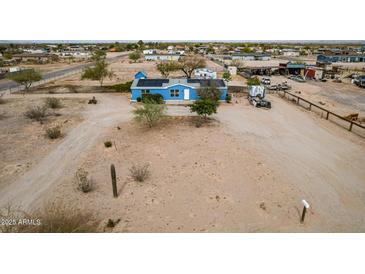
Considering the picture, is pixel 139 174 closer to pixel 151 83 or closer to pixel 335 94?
pixel 151 83

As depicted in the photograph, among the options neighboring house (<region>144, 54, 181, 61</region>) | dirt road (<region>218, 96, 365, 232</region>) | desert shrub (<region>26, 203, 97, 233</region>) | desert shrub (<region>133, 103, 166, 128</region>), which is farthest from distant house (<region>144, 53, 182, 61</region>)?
desert shrub (<region>26, 203, 97, 233</region>)

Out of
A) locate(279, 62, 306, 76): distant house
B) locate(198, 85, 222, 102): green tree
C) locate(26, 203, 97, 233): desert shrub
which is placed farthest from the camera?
locate(279, 62, 306, 76): distant house

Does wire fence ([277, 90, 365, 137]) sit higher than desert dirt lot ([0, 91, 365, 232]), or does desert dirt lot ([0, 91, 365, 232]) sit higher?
wire fence ([277, 90, 365, 137])

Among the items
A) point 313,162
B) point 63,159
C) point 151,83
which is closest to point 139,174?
point 63,159

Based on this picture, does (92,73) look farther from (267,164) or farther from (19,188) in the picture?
(267,164)

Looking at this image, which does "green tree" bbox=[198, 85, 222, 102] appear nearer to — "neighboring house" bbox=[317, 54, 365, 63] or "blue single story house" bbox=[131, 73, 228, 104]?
"blue single story house" bbox=[131, 73, 228, 104]

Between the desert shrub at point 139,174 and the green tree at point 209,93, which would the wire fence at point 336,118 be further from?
the desert shrub at point 139,174

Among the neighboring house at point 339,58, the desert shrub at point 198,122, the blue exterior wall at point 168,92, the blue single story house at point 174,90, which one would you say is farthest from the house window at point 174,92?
the neighboring house at point 339,58
